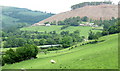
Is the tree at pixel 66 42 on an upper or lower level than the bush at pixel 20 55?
lower

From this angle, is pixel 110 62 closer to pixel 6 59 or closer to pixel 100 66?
pixel 100 66

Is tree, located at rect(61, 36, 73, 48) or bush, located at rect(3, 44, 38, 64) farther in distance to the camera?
tree, located at rect(61, 36, 73, 48)

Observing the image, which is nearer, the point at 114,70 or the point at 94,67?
the point at 114,70

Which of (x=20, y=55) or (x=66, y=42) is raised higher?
(x=20, y=55)

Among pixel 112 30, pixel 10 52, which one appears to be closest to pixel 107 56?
pixel 10 52

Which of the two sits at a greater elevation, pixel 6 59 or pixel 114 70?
pixel 114 70

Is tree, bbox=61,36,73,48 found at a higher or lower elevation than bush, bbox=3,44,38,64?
lower

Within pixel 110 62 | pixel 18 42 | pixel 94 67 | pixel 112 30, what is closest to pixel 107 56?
pixel 110 62

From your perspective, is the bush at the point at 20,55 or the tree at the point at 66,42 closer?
the bush at the point at 20,55

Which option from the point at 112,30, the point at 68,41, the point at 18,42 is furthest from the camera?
the point at 18,42

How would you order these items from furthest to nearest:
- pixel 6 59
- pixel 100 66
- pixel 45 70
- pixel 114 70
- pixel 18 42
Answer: pixel 18 42 → pixel 6 59 → pixel 45 70 → pixel 100 66 → pixel 114 70

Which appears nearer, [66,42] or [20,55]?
[20,55]

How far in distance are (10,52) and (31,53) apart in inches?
240

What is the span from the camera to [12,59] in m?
59.2
